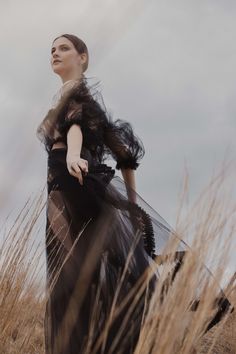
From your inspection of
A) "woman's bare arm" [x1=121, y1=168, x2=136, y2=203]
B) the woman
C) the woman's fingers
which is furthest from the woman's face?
the woman's fingers

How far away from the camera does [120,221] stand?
2051 mm

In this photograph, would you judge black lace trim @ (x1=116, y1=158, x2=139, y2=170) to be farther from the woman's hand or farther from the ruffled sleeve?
the woman's hand

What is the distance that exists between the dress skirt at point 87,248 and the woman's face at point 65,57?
0.43 m

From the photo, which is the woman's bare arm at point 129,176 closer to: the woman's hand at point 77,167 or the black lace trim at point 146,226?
the black lace trim at point 146,226

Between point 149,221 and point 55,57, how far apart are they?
0.82 meters

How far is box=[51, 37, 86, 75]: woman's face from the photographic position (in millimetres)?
2398

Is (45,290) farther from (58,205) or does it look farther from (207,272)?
(207,272)

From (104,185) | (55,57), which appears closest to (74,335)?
(104,185)

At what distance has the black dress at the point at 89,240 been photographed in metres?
1.96

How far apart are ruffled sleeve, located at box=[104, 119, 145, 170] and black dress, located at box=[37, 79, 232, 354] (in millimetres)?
62

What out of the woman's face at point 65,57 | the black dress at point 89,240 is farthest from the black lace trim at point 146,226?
the woman's face at point 65,57

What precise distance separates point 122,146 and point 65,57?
0.46 metres

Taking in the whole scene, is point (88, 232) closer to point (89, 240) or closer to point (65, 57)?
point (89, 240)

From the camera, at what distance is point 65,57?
2.42 m
